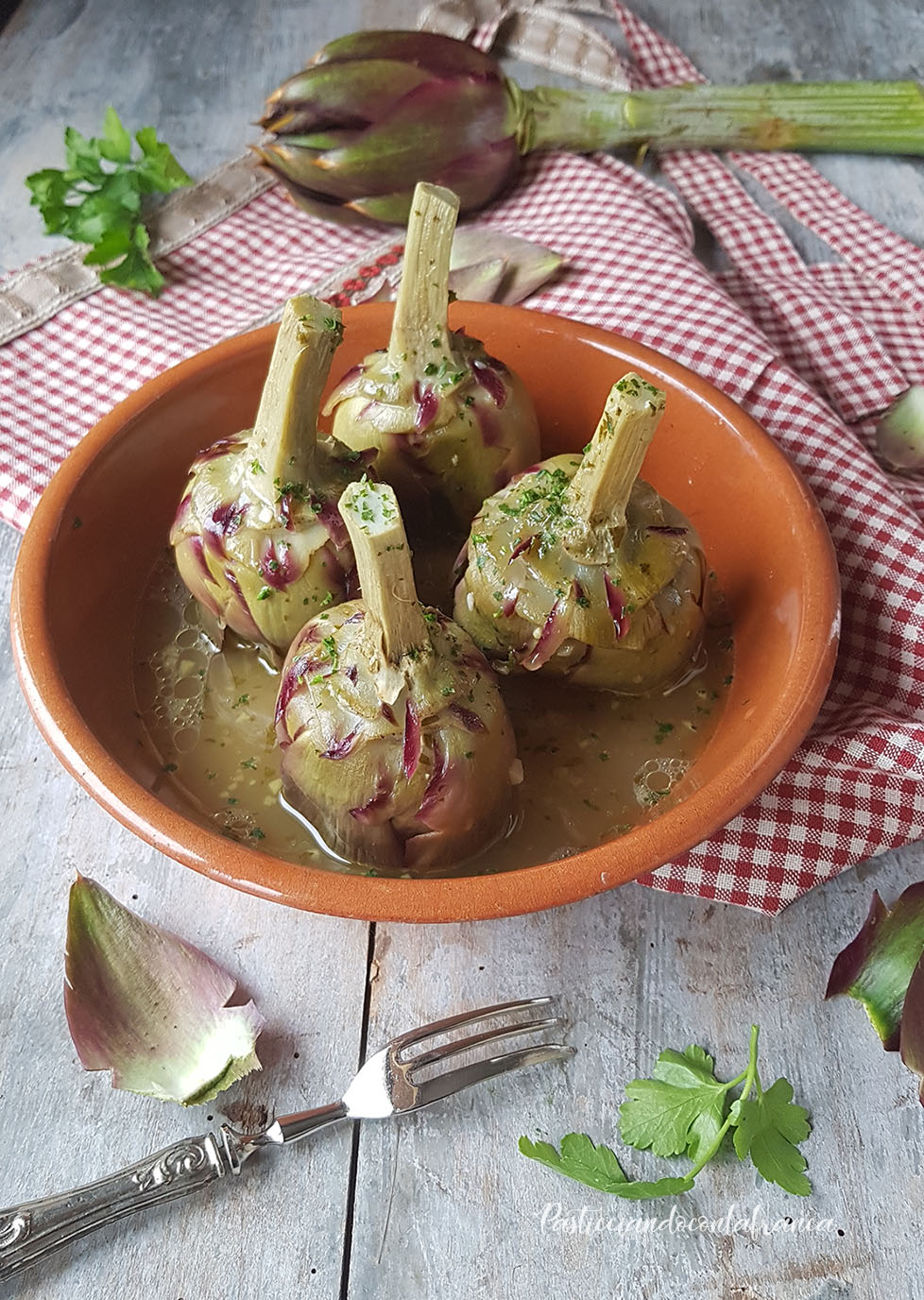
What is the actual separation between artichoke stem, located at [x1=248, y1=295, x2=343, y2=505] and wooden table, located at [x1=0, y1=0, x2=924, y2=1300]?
249 mm

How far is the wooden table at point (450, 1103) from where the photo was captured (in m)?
0.59

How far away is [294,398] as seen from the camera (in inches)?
24.4

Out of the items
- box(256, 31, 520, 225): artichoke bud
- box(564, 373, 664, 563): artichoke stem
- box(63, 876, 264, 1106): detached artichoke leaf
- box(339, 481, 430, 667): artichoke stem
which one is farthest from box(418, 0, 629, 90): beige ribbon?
box(63, 876, 264, 1106): detached artichoke leaf

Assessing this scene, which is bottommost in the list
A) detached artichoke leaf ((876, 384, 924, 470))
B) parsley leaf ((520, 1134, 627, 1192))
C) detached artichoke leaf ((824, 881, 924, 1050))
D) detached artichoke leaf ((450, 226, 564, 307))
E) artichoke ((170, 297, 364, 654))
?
detached artichoke leaf ((824, 881, 924, 1050))

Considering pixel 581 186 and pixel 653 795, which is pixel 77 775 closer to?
Result: pixel 653 795

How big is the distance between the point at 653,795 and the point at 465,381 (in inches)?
10.3

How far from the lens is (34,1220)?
58cm

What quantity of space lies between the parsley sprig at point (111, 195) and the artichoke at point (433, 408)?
1.44 ft

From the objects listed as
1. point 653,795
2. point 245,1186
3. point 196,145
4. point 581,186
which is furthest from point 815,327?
point 245,1186

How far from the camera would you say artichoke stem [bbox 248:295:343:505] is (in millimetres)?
607

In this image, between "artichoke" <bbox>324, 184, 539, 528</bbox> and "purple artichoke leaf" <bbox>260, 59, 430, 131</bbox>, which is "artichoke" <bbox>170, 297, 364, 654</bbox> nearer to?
"artichoke" <bbox>324, 184, 539, 528</bbox>

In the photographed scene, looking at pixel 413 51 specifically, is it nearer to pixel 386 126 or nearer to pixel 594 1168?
pixel 386 126

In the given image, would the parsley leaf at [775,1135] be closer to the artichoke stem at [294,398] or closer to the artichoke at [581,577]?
the artichoke at [581,577]

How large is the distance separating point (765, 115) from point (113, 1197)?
43.9 inches
